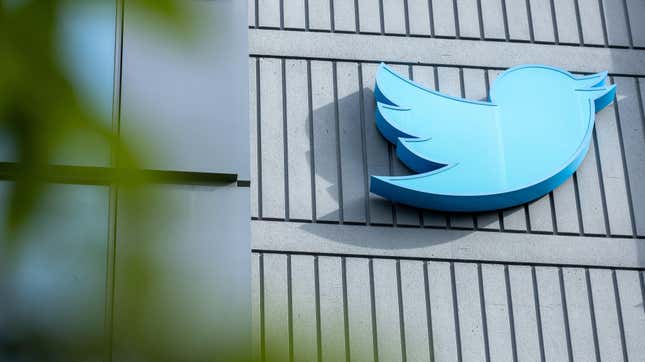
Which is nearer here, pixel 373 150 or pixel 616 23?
pixel 373 150

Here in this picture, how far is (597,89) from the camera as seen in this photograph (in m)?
7.83

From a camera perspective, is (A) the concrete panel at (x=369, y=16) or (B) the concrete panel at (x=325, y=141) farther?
(A) the concrete panel at (x=369, y=16)

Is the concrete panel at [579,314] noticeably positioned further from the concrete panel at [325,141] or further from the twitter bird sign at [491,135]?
the concrete panel at [325,141]

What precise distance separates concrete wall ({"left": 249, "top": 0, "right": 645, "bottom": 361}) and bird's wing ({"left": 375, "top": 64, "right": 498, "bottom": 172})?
0.16 m

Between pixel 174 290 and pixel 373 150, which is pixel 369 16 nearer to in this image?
pixel 373 150

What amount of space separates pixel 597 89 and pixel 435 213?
60.6 inches

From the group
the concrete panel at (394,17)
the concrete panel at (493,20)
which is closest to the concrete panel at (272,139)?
the concrete panel at (394,17)

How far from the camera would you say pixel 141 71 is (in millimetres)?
2477

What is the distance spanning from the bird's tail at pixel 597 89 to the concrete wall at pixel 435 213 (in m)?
0.13

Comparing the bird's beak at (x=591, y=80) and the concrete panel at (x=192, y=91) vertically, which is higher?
the bird's beak at (x=591, y=80)

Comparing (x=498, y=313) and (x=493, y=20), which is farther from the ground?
(x=493, y=20)

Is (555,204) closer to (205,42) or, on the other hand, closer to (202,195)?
(202,195)

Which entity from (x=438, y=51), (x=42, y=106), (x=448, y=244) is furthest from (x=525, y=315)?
(x=42, y=106)

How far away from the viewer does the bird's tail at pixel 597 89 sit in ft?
25.6
